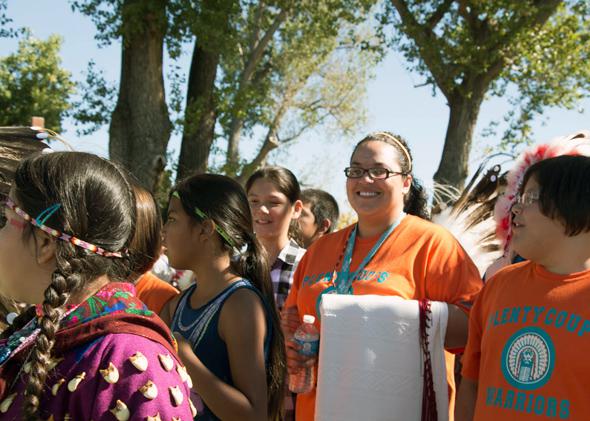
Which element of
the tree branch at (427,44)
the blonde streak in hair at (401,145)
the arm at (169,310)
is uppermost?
the tree branch at (427,44)

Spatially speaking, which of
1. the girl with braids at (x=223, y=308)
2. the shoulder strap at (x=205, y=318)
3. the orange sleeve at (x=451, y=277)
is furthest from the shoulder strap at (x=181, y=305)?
the orange sleeve at (x=451, y=277)

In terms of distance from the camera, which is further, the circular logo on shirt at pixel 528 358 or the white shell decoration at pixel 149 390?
the circular logo on shirt at pixel 528 358

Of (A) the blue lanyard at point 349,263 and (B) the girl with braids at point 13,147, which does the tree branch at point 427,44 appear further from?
(B) the girl with braids at point 13,147

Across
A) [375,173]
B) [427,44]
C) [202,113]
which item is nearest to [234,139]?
[202,113]

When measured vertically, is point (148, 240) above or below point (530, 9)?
below

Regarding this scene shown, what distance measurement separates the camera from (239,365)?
2.66 meters

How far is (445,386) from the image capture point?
2.90m

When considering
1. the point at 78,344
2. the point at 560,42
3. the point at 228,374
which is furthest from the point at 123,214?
the point at 560,42

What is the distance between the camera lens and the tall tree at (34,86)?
22.6m

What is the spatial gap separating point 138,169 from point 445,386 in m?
8.23

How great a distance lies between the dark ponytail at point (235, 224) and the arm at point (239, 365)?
0.21 metres

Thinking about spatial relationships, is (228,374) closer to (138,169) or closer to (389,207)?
(389,207)

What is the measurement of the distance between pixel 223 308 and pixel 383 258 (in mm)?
781

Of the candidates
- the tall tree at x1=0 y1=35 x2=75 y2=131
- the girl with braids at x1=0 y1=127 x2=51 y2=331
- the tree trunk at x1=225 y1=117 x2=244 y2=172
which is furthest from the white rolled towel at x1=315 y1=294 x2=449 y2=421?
the tall tree at x1=0 y1=35 x2=75 y2=131
